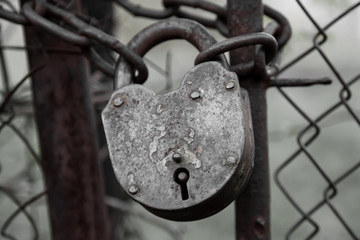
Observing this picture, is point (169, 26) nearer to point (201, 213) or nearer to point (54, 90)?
point (201, 213)

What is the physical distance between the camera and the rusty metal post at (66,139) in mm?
854

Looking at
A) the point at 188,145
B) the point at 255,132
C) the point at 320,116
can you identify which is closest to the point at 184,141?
the point at 188,145

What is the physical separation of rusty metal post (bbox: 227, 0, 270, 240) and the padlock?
8cm

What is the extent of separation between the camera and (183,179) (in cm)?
48

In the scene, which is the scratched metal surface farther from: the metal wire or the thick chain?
the metal wire

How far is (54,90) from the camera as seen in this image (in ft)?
2.81

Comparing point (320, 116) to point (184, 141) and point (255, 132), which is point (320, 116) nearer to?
point (255, 132)

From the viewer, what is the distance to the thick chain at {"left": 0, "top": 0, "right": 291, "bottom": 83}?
0.51 meters

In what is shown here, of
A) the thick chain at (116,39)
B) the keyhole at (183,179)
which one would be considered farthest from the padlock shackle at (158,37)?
the keyhole at (183,179)

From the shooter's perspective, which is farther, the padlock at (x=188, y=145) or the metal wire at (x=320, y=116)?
the metal wire at (x=320, y=116)

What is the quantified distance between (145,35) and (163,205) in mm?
222

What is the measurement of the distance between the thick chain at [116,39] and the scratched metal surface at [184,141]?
0.04 m

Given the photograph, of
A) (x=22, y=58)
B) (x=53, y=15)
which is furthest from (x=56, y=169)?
(x=22, y=58)

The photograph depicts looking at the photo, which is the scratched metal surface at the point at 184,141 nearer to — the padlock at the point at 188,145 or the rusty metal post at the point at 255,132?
the padlock at the point at 188,145
